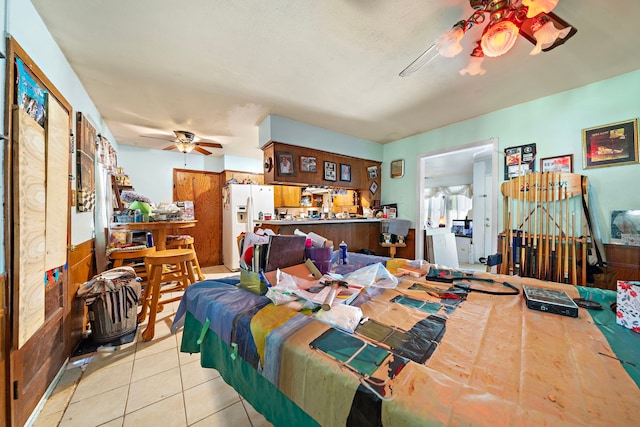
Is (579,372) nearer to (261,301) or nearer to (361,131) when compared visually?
(261,301)

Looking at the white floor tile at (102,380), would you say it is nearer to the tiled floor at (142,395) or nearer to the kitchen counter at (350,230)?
the tiled floor at (142,395)

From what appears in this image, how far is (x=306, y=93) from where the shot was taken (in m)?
2.49

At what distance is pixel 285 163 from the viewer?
3.28m

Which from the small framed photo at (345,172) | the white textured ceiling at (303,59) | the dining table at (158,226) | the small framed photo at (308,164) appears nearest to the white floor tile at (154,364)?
the dining table at (158,226)

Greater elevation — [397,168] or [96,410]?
[397,168]

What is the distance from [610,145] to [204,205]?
6081 mm

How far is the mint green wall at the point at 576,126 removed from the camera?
2.11m

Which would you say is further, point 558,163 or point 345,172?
point 345,172

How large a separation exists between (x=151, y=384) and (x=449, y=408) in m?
1.99

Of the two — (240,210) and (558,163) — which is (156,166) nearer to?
(240,210)

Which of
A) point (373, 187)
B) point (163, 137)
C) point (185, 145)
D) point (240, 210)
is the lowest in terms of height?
point (240, 210)

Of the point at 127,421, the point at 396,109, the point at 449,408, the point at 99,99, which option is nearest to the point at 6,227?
the point at 127,421

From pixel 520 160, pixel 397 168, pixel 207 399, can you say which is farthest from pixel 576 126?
pixel 207 399

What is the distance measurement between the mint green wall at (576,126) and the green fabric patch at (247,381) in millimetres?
3345
